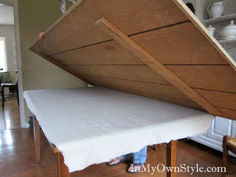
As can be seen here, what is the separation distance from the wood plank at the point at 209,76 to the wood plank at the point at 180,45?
0.11 feet

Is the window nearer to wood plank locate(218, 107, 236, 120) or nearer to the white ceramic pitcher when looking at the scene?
the white ceramic pitcher

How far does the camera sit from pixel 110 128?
839 millimetres

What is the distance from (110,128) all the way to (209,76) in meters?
0.44

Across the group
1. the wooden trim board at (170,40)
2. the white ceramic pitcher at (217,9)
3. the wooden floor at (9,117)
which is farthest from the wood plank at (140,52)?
the wooden floor at (9,117)

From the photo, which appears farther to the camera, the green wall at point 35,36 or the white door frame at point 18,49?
the green wall at point 35,36

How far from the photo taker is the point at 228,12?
2.08 m

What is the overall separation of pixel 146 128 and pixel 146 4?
1.67 ft

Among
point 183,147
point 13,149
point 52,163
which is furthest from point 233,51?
point 13,149

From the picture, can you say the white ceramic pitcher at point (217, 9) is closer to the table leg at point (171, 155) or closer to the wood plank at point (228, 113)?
the wood plank at point (228, 113)

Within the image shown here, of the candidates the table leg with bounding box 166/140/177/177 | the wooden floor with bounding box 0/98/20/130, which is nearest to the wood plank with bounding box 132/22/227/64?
the table leg with bounding box 166/140/177/177

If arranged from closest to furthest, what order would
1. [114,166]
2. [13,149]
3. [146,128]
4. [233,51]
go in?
[146,128], [114,166], [233,51], [13,149]

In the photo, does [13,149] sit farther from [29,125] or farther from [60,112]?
[60,112]

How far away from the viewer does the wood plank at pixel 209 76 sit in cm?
64

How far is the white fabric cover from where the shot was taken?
71 centimetres
